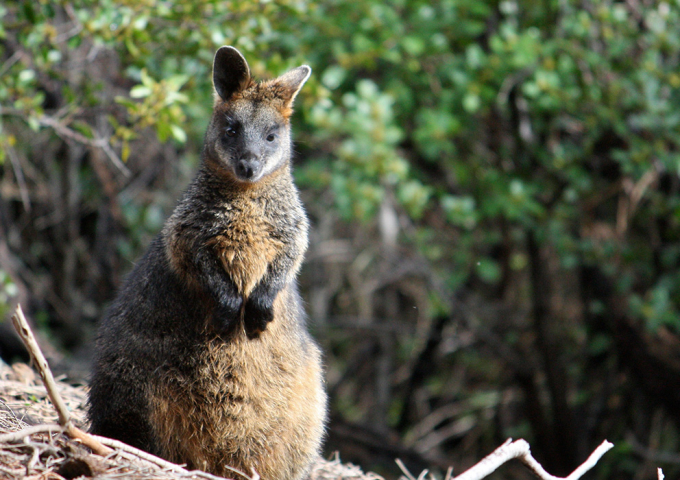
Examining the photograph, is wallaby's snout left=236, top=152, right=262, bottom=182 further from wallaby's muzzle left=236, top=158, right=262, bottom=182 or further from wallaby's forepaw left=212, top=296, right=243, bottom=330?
wallaby's forepaw left=212, top=296, right=243, bottom=330

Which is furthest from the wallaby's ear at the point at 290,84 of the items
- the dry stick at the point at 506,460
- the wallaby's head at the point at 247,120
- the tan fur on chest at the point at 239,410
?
the dry stick at the point at 506,460

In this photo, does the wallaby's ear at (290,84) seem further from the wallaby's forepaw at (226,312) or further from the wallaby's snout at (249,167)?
the wallaby's forepaw at (226,312)

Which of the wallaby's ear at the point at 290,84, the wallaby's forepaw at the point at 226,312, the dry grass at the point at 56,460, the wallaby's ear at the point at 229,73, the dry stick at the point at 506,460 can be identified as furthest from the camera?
the wallaby's ear at the point at 290,84

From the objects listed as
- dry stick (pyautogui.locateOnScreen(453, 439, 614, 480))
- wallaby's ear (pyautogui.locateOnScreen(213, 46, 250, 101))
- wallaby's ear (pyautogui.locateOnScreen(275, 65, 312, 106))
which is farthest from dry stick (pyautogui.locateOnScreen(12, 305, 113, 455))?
wallaby's ear (pyautogui.locateOnScreen(275, 65, 312, 106))

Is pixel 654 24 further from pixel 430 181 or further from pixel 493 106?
pixel 430 181

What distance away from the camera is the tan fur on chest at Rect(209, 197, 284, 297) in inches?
138

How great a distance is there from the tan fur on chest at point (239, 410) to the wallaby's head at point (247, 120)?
0.76m

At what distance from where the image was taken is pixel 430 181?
8.16 meters

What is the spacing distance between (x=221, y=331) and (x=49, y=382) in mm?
929

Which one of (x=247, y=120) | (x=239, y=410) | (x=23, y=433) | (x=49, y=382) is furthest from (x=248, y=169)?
(x=23, y=433)

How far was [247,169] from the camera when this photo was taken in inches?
137

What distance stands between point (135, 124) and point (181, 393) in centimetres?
220

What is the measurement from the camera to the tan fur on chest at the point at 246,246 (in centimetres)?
351

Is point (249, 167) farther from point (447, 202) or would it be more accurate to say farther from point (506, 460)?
point (447, 202)
